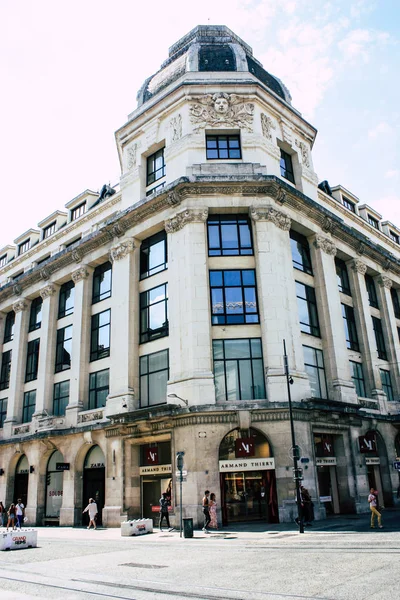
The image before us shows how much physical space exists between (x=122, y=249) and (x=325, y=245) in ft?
46.4

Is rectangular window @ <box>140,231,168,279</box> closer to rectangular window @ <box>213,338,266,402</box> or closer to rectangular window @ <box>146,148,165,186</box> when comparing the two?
rectangular window @ <box>146,148,165,186</box>

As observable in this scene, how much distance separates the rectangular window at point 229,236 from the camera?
30.2m

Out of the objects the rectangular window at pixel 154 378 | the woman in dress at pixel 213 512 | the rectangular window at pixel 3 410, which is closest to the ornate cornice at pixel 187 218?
the rectangular window at pixel 154 378

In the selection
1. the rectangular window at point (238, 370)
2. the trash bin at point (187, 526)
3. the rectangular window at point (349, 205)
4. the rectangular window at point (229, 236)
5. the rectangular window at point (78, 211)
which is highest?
the rectangular window at point (349, 205)

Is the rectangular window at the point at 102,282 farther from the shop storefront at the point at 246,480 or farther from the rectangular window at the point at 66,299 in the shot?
Answer: the shop storefront at the point at 246,480

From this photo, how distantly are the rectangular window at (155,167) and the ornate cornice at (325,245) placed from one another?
→ 38.2ft

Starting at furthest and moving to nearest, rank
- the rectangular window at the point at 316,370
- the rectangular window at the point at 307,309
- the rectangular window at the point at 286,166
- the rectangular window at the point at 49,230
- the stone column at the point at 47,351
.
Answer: the rectangular window at the point at 49,230, the stone column at the point at 47,351, the rectangular window at the point at 286,166, the rectangular window at the point at 307,309, the rectangular window at the point at 316,370

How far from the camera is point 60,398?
36938 mm

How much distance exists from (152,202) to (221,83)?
9.66m

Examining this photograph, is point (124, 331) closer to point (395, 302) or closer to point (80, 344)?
point (80, 344)

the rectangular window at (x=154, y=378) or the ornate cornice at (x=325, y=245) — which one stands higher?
the ornate cornice at (x=325, y=245)

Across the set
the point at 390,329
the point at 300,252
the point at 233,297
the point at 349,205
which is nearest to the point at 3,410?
the point at 233,297

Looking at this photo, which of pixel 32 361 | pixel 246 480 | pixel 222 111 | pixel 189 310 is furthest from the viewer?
pixel 32 361

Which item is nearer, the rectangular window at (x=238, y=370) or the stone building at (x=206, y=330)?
the stone building at (x=206, y=330)
